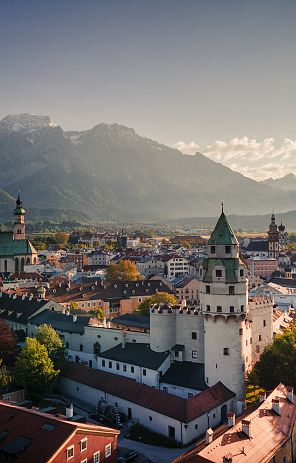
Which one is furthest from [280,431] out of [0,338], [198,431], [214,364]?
[0,338]

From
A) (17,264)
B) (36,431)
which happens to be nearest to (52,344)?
(36,431)

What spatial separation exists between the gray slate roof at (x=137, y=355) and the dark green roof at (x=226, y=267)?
1253cm

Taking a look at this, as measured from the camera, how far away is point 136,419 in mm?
59594

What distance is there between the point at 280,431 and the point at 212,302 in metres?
20.4

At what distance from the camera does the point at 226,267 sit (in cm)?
6191

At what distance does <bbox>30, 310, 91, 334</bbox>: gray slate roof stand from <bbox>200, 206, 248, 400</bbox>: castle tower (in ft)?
76.8

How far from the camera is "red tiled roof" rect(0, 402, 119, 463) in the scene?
39.9 meters

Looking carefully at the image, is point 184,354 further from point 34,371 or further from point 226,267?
point 34,371

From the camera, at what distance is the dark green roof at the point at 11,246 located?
176m

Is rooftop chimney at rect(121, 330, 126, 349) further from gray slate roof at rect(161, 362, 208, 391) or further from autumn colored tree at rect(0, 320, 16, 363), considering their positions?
autumn colored tree at rect(0, 320, 16, 363)

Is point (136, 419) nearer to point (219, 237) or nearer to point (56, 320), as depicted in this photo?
point (219, 237)

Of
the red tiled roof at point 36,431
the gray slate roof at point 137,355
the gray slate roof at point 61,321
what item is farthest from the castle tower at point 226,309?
the gray slate roof at point 61,321

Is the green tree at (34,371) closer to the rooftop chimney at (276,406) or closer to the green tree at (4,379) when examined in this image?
the green tree at (4,379)

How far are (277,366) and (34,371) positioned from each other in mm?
28067
